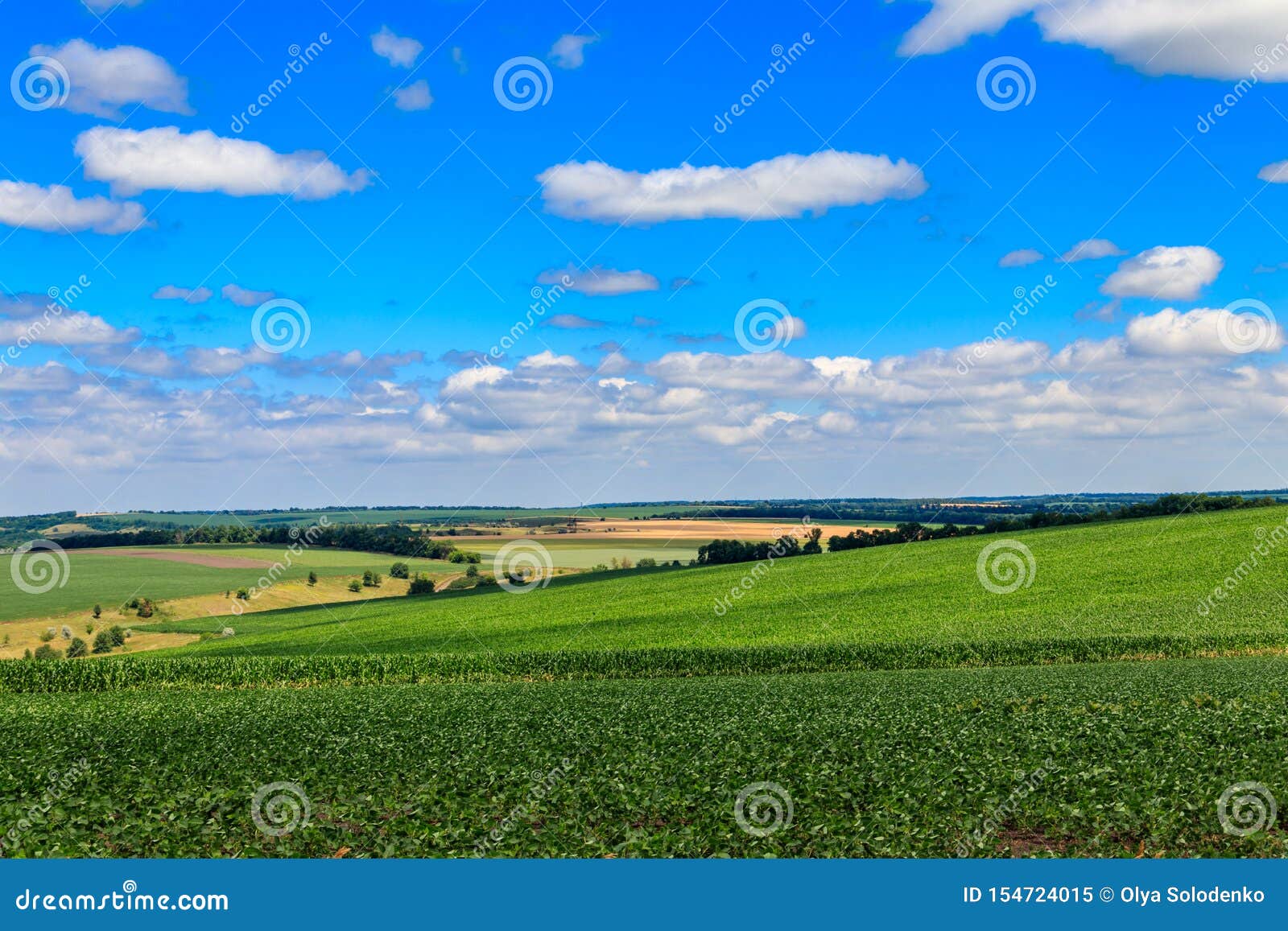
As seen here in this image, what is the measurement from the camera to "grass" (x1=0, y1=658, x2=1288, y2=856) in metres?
12.5

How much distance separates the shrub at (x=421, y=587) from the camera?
261 ft

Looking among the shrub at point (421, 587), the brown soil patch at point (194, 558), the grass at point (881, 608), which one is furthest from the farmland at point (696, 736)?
the brown soil patch at point (194, 558)

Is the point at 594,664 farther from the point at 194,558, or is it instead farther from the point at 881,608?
the point at 194,558

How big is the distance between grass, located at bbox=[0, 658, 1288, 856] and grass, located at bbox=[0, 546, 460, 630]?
149ft

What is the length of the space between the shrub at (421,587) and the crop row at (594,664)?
3764 centimetres

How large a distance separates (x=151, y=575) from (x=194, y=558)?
7714 millimetres

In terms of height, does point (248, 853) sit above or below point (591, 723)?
below

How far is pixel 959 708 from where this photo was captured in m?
23.1

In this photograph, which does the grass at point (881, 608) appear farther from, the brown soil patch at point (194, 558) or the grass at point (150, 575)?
the brown soil patch at point (194, 558)

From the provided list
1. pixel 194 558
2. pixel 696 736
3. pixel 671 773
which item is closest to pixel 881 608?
pixel 696 736

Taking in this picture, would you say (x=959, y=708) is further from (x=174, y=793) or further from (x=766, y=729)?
(x=174, y=793)

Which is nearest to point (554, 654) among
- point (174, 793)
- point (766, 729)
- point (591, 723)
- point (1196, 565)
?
point (591, 723)

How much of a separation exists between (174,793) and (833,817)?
34.9 ft

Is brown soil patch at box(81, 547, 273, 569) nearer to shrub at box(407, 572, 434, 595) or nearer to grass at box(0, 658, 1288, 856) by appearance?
shrub at box(407, 572, 434, 595)
